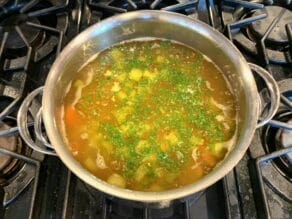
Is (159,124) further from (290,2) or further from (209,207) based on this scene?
(290,2)

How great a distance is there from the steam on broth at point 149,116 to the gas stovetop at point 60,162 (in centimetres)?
7

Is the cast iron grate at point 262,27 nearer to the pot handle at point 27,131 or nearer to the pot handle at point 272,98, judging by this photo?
the pot handle at point 272,98

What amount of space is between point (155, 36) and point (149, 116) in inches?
10.8

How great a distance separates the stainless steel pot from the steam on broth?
38 mm

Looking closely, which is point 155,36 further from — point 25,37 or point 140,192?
point 140,192

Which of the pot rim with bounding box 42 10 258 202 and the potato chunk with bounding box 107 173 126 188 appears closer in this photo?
the pot rim with bounding box 42 10 258 202

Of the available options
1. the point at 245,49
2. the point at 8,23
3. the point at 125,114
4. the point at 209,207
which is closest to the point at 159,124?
the point at 125,114

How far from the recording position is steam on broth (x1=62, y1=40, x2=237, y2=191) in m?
0.94

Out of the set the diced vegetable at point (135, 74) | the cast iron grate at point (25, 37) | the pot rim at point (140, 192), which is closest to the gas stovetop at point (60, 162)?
the cast iron grate at point (25, 37)

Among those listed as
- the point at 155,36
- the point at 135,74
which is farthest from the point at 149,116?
the point at 155,36

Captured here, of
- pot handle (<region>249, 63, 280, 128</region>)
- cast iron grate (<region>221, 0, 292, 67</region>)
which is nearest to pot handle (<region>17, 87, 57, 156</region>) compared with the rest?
pot handle (<region>249, 63, 280, 128</region>)

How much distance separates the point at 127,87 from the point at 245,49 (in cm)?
41

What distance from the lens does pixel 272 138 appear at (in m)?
1.03

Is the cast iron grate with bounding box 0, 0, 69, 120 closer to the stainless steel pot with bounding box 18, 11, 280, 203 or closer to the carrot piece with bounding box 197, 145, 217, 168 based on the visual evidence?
the stainless steel pot with bounding box 18, 11, 280, 203
